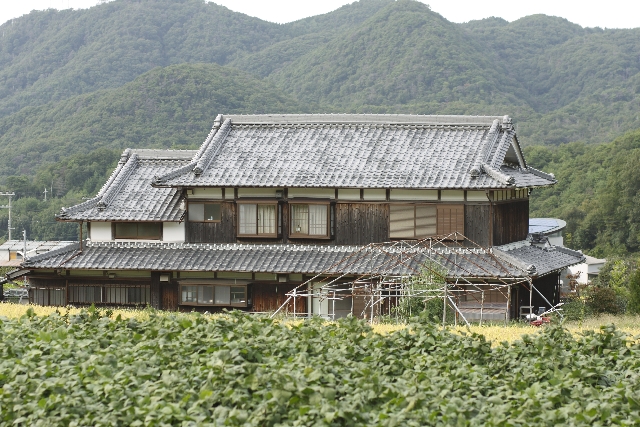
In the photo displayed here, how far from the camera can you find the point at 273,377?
9914mm

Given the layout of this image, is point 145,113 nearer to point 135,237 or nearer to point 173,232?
point 135,237

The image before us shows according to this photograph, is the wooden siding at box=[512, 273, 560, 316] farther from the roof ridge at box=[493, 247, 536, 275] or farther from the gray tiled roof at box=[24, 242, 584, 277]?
the roof ridge at box=[493, 247, 536, 275]

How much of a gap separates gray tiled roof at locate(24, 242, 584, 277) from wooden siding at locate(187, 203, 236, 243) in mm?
275

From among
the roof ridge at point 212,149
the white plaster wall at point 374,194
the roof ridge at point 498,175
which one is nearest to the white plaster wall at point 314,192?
the white plaster wall at point 374,194

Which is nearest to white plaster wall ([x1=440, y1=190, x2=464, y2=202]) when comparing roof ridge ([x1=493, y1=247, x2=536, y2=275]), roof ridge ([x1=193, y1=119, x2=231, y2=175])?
roof ridge ([x1=493, y1=247, x2=536, y2=275])

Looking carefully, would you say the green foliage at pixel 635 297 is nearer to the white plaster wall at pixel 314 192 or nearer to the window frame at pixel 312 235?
the window frame at pixel 312 235

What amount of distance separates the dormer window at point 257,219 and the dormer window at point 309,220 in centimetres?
62

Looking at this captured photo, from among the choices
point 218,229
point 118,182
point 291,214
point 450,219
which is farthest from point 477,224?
point 118,182

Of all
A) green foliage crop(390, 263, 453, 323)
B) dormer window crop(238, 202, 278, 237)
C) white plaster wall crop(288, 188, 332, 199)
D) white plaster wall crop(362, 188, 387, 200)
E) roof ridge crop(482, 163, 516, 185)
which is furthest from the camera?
dormer window crop(238, 202, 278, 237)

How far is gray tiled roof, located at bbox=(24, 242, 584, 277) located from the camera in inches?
1010

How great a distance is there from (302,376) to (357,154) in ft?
62.1

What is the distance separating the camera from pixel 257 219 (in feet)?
93.0

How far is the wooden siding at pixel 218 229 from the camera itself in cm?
2855

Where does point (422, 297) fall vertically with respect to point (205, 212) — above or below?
below
